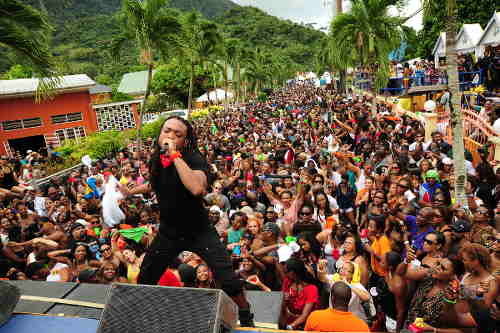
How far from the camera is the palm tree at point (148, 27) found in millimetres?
15367

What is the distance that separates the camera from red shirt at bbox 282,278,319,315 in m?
3.54

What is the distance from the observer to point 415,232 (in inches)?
192

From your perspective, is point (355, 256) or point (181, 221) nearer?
point (181, 221)

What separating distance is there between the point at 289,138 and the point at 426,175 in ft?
25.5

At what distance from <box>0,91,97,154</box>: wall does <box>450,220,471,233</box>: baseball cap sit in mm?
25631

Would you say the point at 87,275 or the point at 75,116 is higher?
the point at 75,116

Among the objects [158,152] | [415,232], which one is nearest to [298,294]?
[158,152]

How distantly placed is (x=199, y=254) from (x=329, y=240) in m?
2.70

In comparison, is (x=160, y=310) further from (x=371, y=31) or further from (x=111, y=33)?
(x=111, y=33)

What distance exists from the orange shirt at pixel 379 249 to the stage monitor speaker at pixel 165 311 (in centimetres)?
252

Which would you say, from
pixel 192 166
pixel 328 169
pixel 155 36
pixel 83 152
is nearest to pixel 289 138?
pixel 328 169

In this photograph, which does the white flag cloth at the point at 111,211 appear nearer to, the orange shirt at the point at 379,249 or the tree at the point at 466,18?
the orange shirt at the point at 379,249

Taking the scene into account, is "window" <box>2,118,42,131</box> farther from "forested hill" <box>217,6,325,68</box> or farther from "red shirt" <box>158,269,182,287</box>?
"forested hill" <box>217,6,325,68</box>

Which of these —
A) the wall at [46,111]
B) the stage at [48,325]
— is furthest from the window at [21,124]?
the stage at [48,325]
